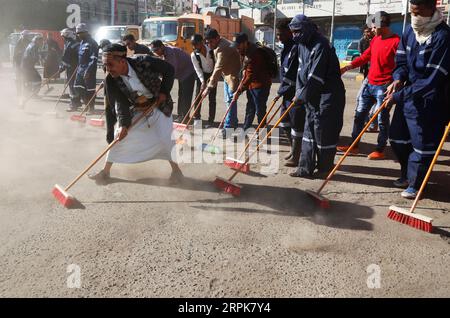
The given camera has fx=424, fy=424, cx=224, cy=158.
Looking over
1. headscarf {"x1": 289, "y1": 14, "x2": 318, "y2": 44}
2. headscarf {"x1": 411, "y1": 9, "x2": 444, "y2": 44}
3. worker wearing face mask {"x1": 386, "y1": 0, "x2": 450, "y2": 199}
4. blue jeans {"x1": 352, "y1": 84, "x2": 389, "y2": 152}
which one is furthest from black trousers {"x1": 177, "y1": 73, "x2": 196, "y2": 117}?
headscarf {"x1": 411, "y1": 9, "x2": 444, "y2": 44}

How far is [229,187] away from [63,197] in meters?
1.70

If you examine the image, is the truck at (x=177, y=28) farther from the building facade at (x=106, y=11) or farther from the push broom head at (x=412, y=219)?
the building facade at (x=106, y=11)

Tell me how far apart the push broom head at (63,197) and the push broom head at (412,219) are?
3.05 metres

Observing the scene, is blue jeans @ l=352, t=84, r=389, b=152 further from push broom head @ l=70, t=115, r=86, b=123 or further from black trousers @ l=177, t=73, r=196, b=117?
push broom head @ l=70, t=115, r=86, b=123

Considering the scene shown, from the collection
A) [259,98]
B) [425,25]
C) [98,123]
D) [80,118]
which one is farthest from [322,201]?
[80,118]

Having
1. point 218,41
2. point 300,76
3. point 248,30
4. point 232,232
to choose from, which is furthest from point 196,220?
point 248,30

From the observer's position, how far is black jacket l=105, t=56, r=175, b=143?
4.45 m

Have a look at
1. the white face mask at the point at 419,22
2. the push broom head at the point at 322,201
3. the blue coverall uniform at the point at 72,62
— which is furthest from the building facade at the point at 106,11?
the push broom head at the point at 322,201

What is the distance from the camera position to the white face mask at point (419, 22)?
3.99 meters

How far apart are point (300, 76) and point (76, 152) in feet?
11.4

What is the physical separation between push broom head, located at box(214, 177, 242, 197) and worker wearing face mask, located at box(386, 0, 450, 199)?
1763 millimetres

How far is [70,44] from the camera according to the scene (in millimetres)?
9930

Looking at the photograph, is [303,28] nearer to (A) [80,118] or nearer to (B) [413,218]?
(B) [413,218]
